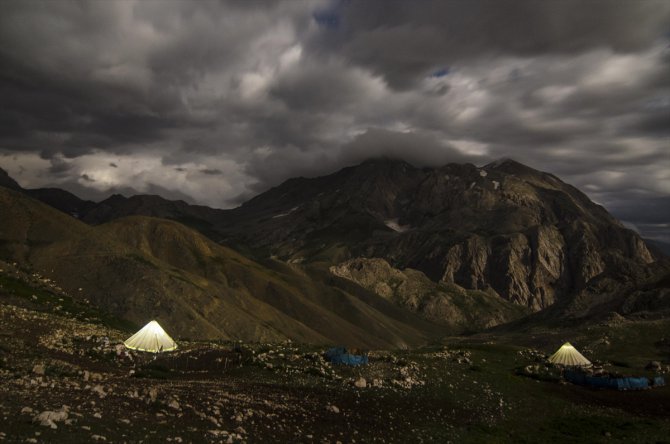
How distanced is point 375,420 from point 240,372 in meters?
18.7

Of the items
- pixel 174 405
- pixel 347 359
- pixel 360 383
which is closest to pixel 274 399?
pixel 174 405

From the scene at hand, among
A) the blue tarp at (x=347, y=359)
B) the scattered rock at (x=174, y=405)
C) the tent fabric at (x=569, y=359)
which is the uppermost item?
the scattered rock at (x=174, y=405)

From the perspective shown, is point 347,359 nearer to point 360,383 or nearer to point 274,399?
point 360,383

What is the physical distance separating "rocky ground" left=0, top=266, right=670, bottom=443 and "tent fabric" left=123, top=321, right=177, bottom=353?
142 cm

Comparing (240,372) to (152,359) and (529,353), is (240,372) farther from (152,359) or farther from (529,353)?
(529,353)

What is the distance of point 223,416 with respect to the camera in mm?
26453

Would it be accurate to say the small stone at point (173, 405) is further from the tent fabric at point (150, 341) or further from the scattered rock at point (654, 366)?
the scattered rock at point (654, 366)

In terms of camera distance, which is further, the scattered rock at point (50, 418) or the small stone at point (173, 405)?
the small stone at point (173, 405)

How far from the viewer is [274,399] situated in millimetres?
33438

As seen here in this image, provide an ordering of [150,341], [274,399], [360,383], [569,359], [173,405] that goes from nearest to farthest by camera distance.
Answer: [173,405] → [274,399] → [360,383] → [150,341] → [569,359]

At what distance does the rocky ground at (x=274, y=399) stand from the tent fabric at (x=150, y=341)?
4.65 feet

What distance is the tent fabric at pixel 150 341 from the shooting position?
155 ft

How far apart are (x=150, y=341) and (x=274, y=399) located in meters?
20.3

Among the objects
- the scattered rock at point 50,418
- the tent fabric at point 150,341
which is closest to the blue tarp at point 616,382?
the tent fabric at point 150,341
